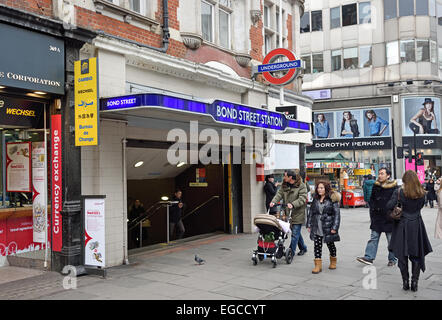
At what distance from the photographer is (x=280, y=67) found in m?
13.2

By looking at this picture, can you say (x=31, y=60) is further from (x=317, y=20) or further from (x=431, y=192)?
(x=317, y=20)

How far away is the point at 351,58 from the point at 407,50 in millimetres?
4436

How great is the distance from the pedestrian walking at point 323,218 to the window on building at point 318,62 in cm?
3337

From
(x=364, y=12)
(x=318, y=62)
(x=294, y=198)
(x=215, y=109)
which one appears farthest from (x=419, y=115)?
(x=215, y=109)

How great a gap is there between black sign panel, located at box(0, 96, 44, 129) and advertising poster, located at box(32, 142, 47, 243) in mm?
454

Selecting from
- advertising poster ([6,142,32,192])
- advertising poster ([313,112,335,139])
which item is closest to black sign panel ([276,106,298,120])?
advertising poster ([6,142,32,192])

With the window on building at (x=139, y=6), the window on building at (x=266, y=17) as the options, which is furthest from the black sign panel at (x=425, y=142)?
the window on building at (x=139, y=6)

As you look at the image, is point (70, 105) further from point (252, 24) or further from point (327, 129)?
point (327, 129)

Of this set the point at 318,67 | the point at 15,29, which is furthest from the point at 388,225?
the point at 318,67

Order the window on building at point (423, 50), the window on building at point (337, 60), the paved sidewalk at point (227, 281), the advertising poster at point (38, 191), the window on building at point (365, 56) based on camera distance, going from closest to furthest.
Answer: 1. the paved sidewalk at point (227, 281)
2. the advertising poster at point (38, 191)
3. the window on building at point (423, 50)
4. the window on building at point (365, 56)
5. the window on building at point (337, 60)

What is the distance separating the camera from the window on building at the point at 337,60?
39062 millimetres

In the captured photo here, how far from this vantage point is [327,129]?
3981cm

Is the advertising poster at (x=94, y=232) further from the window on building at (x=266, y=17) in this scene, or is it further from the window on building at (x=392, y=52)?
the window on building at (x=392, y=52)
